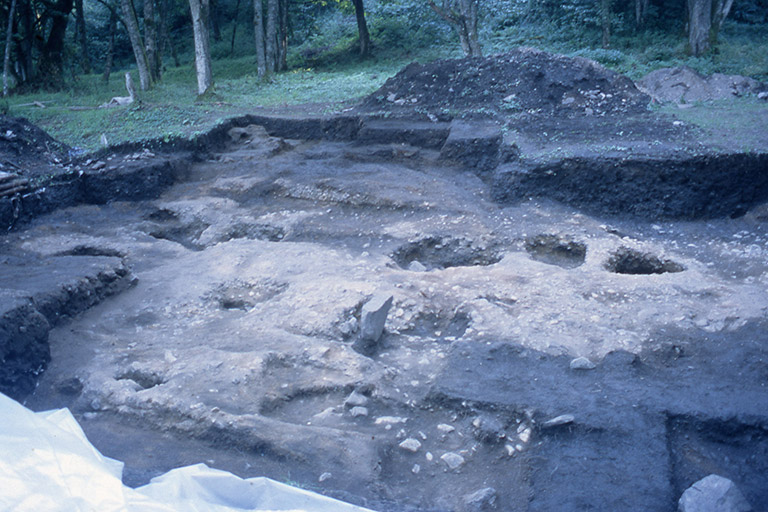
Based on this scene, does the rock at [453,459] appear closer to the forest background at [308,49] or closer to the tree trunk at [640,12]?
the forest background at [308,49]

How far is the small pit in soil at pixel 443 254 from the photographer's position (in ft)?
17.6

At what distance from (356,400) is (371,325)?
2.13ft

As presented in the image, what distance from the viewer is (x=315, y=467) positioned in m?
2.84

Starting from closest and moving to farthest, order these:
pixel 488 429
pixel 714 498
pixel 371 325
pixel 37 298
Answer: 1. pixel 714 498
2. pixel 488 429
3. pixel 371 325
4. pixel 37 298

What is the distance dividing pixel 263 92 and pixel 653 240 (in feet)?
31.2

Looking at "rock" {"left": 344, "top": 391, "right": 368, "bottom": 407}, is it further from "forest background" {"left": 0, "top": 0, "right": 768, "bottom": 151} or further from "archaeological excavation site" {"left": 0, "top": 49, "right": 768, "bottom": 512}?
"forest background" {"left": 0, "top": 0, "right": 768, "bottom": 151}

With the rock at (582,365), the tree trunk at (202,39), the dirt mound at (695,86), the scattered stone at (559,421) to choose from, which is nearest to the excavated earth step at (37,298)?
the scattered stone at (559,421)

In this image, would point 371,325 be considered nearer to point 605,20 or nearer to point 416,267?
point 416,267

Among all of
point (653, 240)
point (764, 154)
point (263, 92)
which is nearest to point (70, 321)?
point (653, 240)

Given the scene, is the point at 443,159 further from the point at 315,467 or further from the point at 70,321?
the point at 315,467

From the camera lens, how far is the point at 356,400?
3.35m

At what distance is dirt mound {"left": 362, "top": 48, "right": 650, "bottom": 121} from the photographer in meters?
8.70

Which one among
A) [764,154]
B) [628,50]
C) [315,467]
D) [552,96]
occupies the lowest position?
[315,467]

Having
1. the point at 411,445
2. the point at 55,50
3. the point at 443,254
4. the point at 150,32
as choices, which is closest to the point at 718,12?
the point at 443,254
